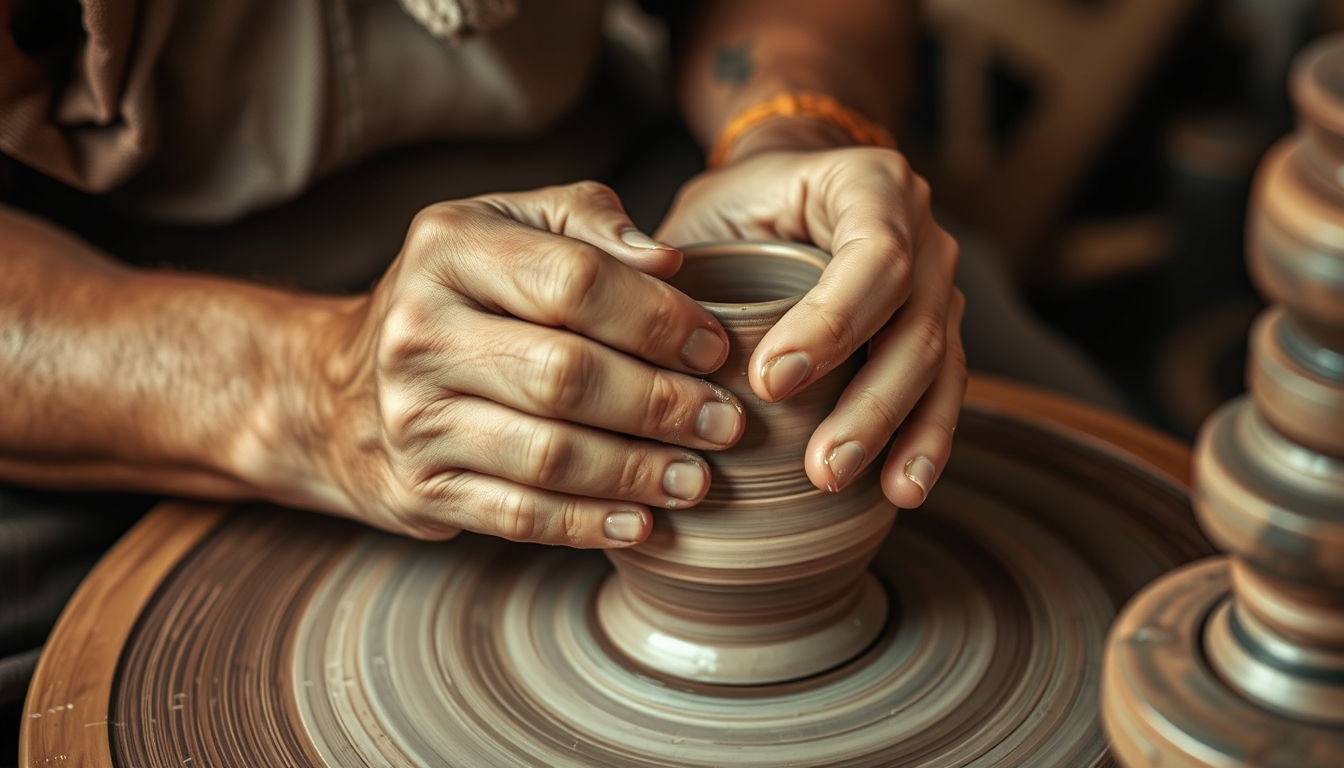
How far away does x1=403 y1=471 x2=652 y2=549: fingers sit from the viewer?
92 cm

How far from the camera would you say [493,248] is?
2.90 ft

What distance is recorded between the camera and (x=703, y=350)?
2.85 ft

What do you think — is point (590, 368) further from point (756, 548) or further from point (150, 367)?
point (150, 367)

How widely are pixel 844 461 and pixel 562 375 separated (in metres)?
0.21

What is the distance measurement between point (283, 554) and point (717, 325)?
0.51 meters

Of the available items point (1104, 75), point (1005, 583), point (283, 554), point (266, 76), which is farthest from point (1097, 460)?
point (1104, 75)

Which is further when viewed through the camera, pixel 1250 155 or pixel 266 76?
pixel 1250 155

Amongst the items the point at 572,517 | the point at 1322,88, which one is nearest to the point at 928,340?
the point at 572,517

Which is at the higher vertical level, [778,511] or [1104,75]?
[778,511]

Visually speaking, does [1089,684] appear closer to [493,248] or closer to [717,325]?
[717,325]

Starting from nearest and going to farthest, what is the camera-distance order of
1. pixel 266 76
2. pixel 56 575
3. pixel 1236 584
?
pixel 1236 584
pixel 56 575
pixel 266 76

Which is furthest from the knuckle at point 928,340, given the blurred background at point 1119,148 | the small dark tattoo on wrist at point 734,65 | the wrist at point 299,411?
the blurred background at point 1119,148

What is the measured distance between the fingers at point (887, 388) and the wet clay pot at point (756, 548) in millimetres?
20

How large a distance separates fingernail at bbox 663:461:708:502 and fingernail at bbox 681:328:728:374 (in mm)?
70
